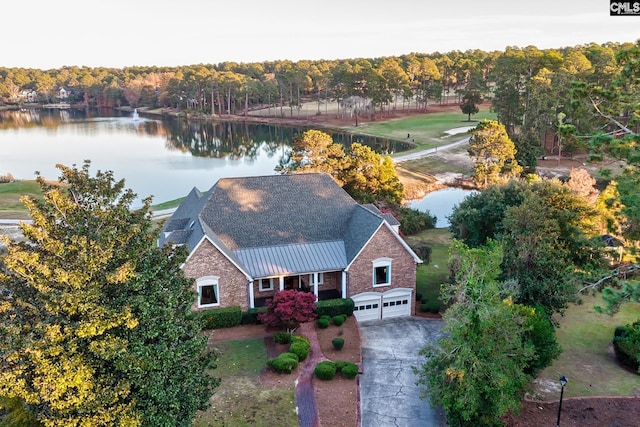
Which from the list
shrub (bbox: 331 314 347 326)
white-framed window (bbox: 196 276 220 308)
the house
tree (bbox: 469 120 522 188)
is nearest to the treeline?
tree (bbox: 469 120 522 188)

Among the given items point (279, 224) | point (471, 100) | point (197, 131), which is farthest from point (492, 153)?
point (197, 131)

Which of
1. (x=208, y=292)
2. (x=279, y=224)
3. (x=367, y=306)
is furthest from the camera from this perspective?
→ (x=279, y=224)

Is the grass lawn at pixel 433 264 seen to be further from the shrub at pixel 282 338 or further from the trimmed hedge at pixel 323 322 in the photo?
the shrub at pixel 282 338

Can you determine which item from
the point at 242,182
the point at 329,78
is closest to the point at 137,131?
the point at 329,78

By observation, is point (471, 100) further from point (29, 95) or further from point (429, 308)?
point (29, 95)

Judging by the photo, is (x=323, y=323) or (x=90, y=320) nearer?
(x=90, y=320)

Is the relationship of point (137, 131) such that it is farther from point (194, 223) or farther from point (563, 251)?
point (563, 251)
